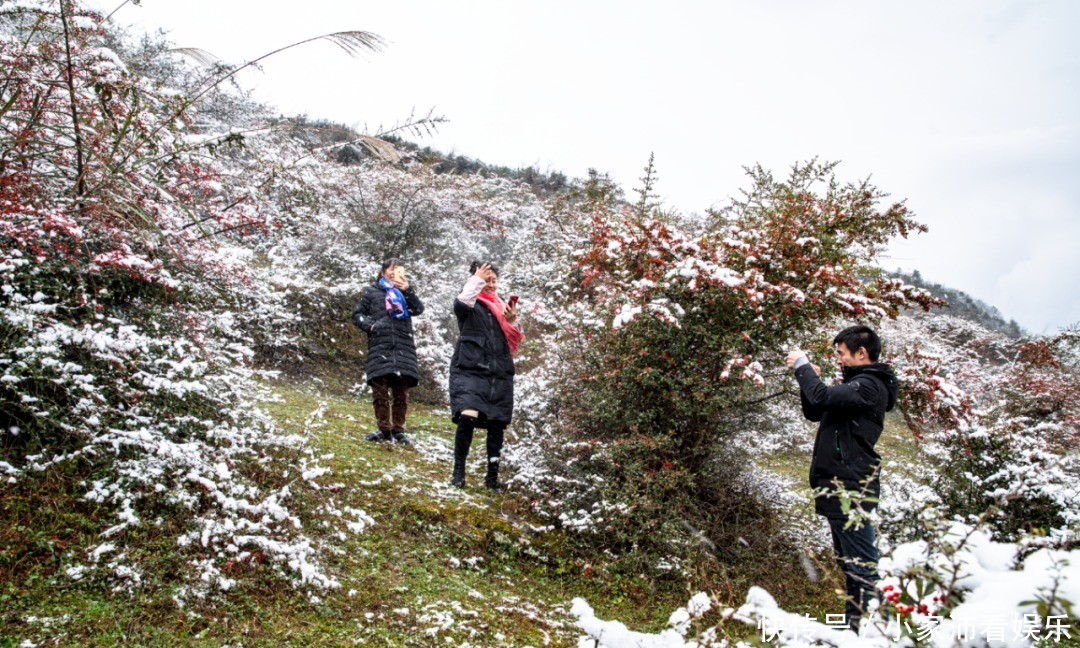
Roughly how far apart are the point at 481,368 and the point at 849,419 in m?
2.69

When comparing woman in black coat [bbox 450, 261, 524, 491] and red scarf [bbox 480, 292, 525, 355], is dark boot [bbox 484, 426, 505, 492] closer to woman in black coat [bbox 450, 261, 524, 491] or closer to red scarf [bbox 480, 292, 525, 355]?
woman in black coat [bbox 450, 261, 524, 491]

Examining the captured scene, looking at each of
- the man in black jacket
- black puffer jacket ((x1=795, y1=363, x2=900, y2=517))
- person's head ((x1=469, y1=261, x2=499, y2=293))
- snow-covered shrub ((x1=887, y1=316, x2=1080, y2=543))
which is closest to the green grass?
the man in black jacket

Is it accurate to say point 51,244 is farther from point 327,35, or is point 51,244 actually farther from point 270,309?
point 270,309

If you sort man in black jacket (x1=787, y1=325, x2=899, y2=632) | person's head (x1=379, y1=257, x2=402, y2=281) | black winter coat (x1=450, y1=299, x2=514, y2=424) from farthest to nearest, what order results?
person's head (x1=379, y1=257, x2=402, y2=281)
black winter coat (x1=450, y1=299, x2=514, y2=424)
man in black jacket (x1=787, y1=325, x2=899, y2=632)

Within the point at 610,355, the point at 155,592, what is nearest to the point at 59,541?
the point at 155,592

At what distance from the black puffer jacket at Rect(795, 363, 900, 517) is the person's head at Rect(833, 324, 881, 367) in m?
0.05

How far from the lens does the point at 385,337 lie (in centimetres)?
588

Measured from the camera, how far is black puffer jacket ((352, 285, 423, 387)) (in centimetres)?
580

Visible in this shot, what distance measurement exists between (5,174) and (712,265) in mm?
4417

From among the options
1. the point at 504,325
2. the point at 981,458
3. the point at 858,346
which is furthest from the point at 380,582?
the point at 981,458

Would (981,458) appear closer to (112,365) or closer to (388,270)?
(388,270)

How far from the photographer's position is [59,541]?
9.33ft

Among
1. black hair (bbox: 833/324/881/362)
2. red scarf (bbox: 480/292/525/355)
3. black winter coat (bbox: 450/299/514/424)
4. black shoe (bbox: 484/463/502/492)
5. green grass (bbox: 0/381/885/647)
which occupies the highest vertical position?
black hair (bbox: 833/324/881/362)

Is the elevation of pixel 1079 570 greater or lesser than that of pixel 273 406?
greater
